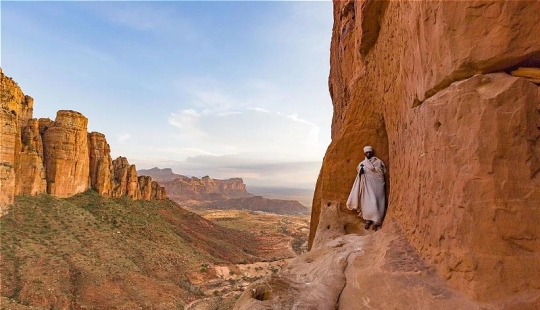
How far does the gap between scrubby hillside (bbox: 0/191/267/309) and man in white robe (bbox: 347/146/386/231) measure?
60.6ft

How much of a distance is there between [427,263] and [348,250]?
143 centimetres

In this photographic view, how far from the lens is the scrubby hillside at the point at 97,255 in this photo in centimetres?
1883

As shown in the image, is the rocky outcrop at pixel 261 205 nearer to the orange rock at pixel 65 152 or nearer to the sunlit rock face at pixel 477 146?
the orange rock at pixel 65 152

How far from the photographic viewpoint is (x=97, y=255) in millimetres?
24406

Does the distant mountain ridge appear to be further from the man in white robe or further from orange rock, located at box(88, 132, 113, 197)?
the man in white robe

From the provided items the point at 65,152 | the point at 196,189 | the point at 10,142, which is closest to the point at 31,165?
the point at 10,142

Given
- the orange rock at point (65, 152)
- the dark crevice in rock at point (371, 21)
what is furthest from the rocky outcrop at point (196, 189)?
the dark crevice in rock at point (371, 21)

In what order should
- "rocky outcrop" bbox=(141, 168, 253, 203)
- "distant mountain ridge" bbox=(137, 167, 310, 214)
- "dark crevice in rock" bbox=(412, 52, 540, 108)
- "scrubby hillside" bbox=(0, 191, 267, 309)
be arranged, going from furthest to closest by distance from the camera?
1. "rocky outcrop" bbox=(141, 168, 253, 203)
2. "distant mountain ridge" bbox=(137, 167, 310, 214)
3. "scrubby hillside" bbox=(0, 191, 267, 309)
4. "dark crevice in rock" bbox=(412, 52, 540, 108)

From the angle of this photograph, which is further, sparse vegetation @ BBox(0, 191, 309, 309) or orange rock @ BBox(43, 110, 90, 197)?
orange rock @ BBox(43, 110, 90, 197)

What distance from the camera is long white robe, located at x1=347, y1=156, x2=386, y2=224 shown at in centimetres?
584

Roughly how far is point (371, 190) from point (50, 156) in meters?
37.4

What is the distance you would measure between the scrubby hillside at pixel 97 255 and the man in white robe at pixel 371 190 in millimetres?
18456

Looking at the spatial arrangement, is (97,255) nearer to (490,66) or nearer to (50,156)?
(50,156)

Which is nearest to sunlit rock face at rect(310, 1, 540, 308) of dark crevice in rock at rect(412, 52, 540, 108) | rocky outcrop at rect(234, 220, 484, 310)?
dark crevice in rock at rect(412, 52, 540, 108)
